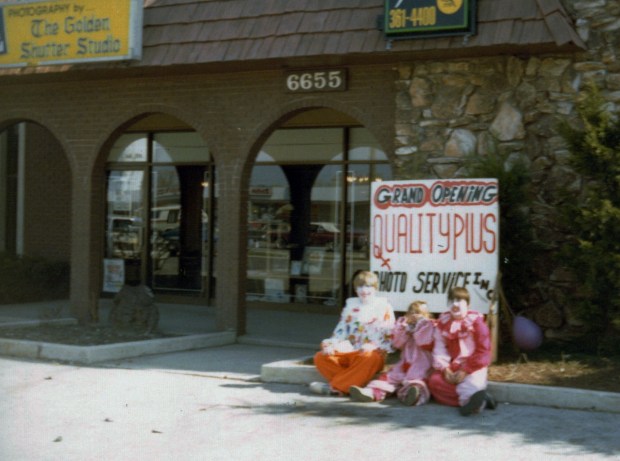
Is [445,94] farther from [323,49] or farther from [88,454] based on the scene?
[88,454]

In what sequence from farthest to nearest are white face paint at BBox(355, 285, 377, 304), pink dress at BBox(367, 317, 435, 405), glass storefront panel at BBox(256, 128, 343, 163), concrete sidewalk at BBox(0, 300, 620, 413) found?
glass storefront panel at BBox(256, 128, 343, 163) < white face paint at BBox(355, 285, 377, 304) < pink dress at BBox(367, 317, 435, 405) < concrete sidewalk at BBox(0, 300, 620, 413)

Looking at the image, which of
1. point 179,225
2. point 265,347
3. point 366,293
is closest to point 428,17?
point 366,293

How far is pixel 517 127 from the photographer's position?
11.3 meters

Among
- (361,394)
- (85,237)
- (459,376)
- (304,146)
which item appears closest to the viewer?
(459,376)

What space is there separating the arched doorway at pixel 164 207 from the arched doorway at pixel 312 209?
0.98m

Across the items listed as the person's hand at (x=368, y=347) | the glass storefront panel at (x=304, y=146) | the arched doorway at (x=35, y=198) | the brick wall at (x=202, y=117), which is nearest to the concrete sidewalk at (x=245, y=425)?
the person's hand at (x=368, y=347)

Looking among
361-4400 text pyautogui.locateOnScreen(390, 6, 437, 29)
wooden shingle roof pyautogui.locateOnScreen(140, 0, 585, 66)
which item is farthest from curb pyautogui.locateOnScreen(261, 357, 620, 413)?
361-4400 text pyautogui.locateOnScreen(390, 6, 437, 29)

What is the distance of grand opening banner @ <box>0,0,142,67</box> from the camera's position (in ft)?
42.9

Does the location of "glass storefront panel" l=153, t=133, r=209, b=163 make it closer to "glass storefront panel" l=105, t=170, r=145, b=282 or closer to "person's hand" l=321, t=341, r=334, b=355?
"glass storefront panel" l=105, t=170, r=145, b=282

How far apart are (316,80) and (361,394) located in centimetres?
503

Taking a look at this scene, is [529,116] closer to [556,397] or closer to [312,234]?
[556,397]

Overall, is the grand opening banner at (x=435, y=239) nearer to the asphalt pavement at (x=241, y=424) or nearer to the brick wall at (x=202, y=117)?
the brick wall at (x=202, y=117)

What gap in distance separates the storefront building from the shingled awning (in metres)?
0.02

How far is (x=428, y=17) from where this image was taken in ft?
36.5
